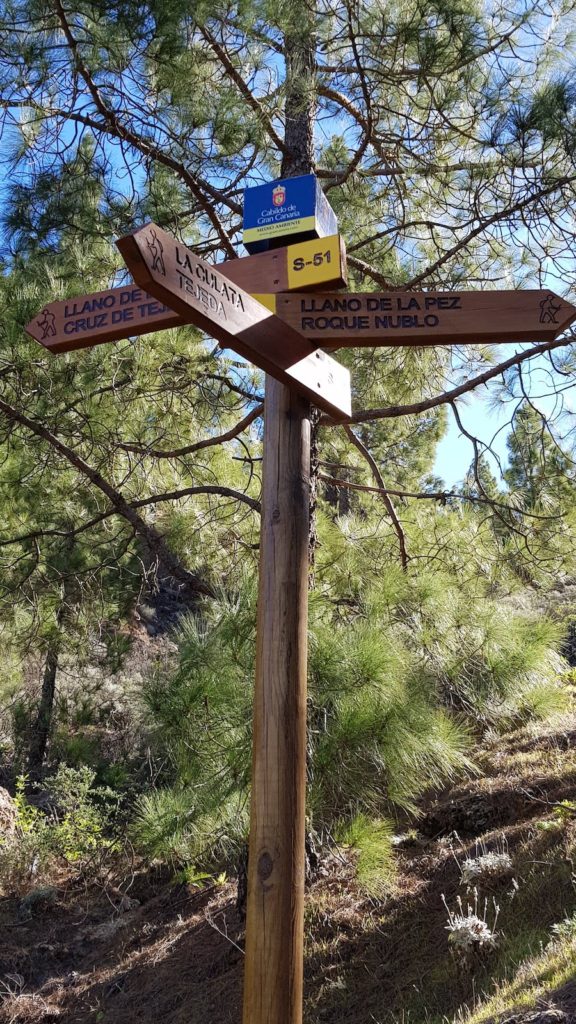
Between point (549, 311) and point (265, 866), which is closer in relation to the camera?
point (265, 866)

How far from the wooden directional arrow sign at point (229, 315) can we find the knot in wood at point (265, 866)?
4.15 feet

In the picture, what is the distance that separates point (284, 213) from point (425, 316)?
1.82ft

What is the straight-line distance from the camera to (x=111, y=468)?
14.4 ft

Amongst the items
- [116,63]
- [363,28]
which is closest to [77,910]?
[116,63]

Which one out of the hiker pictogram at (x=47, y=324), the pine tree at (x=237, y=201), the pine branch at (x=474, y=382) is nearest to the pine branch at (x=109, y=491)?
A: the pine tree at (x=237, y=201)

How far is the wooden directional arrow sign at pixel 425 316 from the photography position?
2182 mm

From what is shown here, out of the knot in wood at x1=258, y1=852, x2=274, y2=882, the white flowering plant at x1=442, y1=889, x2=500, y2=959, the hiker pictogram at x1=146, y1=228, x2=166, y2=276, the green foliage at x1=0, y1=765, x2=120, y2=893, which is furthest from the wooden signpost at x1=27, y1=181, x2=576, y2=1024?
the green foliage at x1=0, y1=765, x2=120, y2=893

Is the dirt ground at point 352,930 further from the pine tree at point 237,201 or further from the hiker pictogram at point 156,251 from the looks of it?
the hiker pictogram at point 156,251

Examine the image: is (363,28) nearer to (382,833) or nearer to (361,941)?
(382,833)

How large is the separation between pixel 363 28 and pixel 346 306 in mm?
1927

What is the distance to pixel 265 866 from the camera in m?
1.93

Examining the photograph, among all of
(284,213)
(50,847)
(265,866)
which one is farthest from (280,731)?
(50,847)

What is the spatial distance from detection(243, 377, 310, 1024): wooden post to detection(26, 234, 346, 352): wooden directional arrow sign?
1.02 feet

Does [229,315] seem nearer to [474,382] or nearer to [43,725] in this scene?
[474,382]
